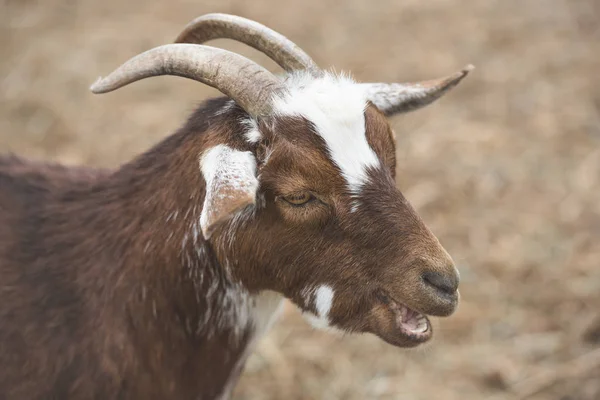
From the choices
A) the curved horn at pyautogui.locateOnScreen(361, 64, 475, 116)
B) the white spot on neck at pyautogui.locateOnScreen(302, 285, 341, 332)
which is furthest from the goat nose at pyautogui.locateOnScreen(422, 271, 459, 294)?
the curved horn at pyautogui.locateOnScreen(361, 64, 475, 116)

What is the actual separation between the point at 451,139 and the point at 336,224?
452 centimetres

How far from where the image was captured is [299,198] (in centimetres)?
→ 255

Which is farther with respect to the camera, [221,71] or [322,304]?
[322,304]

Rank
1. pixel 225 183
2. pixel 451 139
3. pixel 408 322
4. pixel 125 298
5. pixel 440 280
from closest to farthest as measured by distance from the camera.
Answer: pixel 225 183 → pixel 440 280 → pixel 408 322 → pixel 125 298 → pixel 451 139

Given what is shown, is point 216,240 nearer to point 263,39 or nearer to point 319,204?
point 319,204

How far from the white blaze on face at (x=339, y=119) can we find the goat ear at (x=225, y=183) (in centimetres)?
24

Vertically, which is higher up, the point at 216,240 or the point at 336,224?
the point at 336,224

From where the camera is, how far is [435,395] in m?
4.48

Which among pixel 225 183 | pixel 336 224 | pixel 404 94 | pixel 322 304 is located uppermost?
pixel 404 94

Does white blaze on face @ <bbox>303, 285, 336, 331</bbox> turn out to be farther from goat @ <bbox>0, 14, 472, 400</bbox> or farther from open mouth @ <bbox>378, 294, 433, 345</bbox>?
open mouth @ <bbox>378, 294, 433, 345</bbox>

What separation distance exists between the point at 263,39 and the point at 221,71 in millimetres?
388

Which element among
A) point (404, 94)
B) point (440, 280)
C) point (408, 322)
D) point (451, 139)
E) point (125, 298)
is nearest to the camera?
point (440, 280)

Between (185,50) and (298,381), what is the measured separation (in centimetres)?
255

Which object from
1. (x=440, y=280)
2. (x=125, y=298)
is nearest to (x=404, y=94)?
(x=440, y=280)
